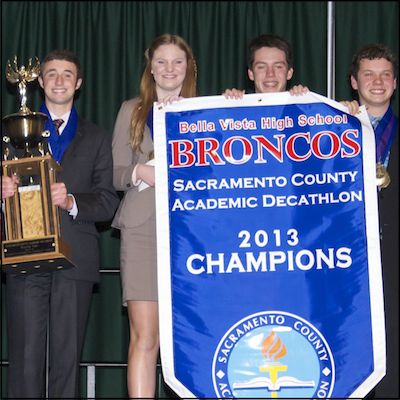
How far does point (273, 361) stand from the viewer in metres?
3.52

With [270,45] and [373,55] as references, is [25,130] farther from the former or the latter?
[373,55]

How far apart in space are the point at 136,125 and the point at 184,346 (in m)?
0.93

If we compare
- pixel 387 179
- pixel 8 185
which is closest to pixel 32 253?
pixel 8 185

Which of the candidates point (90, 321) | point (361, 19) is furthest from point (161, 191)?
point (361, 19)

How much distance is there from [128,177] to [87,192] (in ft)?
0.74

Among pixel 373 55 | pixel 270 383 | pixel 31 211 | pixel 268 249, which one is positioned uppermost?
pixel 373 55

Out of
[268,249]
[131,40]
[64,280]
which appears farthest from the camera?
[131,40]

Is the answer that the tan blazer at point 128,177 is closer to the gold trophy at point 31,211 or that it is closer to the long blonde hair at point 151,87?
the long blonde hair at point 151,87

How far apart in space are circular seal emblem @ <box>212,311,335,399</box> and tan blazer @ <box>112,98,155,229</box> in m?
0.62

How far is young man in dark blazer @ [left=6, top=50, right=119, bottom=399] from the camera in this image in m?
3.68

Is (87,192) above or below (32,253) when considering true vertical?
above

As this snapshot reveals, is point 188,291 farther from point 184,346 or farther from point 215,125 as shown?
point 215,125

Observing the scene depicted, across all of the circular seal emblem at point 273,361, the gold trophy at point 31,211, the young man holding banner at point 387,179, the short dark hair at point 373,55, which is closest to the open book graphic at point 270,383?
the circular seal emblem at point 273,361

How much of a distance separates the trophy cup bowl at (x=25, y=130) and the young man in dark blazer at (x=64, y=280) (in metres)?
0.13
